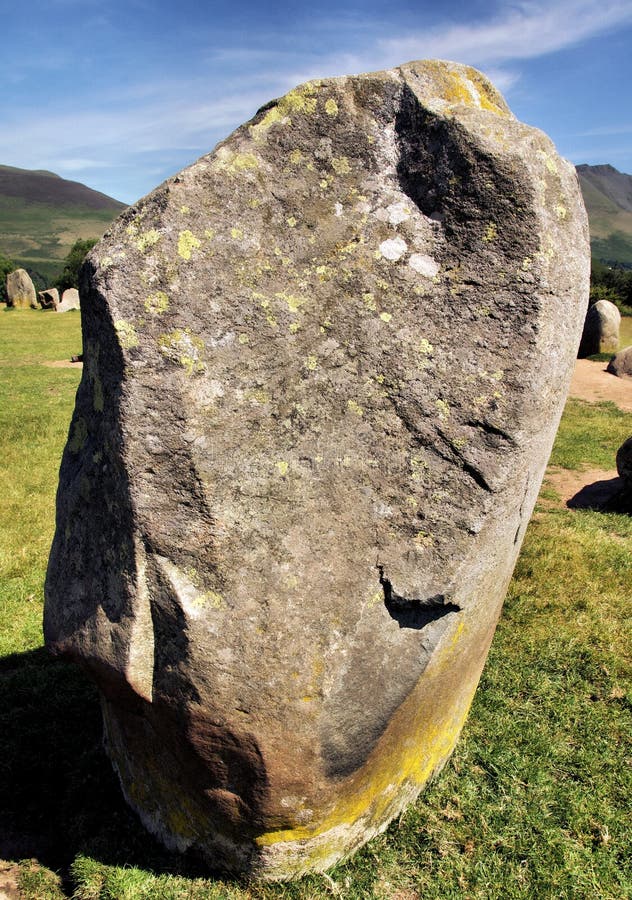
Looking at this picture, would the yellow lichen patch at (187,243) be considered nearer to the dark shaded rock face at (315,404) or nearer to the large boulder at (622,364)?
the dark shaded rock face at (315,404)

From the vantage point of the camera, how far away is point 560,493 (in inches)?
369

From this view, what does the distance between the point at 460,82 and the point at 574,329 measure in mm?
1206

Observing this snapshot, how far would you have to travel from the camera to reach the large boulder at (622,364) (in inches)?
691

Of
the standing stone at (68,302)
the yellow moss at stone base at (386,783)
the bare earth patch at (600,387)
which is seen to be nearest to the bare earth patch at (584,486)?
the bare earth patch at (600,387)

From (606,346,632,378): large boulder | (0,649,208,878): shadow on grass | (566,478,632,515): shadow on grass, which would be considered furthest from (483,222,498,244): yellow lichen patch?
(606,346,632,378): large boulder

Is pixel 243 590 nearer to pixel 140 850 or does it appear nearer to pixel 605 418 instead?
pixel 140 850

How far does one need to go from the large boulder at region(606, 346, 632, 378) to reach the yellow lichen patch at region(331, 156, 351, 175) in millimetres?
16618

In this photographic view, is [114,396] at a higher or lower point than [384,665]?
higher

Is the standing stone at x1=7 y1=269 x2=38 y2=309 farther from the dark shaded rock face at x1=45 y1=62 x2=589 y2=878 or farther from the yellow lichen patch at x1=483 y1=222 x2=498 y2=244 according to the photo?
the yellow lichen patch at x1=483 y1=222 x2=498 y2=244

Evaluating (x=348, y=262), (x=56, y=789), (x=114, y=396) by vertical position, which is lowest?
(x=56, y=789)

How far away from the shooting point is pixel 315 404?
2832 mm

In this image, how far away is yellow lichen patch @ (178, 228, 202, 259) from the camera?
104 inches

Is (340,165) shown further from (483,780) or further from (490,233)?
(483,780)

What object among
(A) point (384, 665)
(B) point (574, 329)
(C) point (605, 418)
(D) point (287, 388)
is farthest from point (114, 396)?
(C) point (605, 418)
